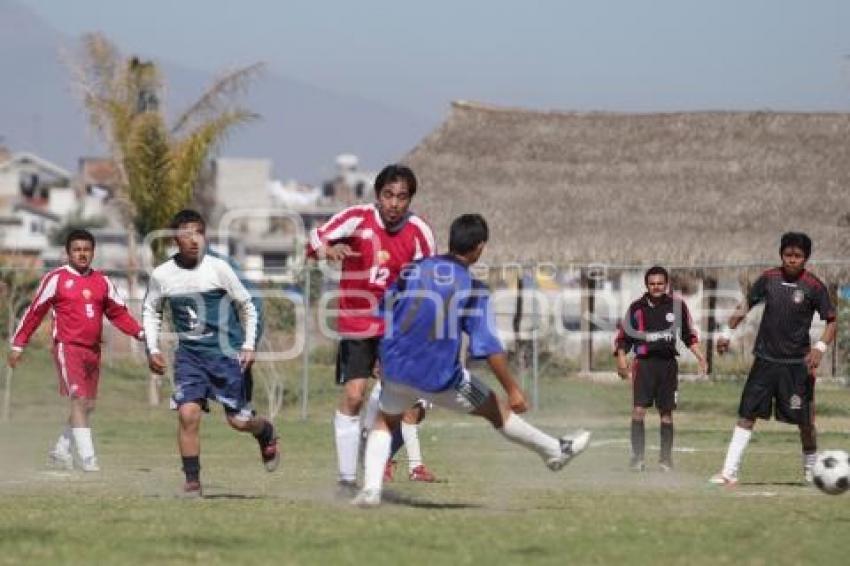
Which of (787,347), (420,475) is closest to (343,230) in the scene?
(420,475)

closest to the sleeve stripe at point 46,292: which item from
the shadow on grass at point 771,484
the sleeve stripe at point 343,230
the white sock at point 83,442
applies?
the white sock at point 83,442

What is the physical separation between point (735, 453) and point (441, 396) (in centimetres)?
398

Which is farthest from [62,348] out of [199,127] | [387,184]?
[199,127]

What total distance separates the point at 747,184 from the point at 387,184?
2866cm

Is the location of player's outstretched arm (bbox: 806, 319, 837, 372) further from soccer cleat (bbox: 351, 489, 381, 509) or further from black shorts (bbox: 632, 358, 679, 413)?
soccer cleat (bbox: 351, 489, 381, 509)

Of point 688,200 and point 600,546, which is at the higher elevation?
point 688,200

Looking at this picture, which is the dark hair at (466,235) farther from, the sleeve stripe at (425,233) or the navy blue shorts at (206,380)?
the navy blue shorts at (206,380)

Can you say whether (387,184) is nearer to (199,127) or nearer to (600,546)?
(600,546)

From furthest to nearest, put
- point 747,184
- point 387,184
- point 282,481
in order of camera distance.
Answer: point 747,184 → point 282,481 → point 387,184

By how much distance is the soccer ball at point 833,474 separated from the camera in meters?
13.0

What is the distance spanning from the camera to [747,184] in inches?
1599

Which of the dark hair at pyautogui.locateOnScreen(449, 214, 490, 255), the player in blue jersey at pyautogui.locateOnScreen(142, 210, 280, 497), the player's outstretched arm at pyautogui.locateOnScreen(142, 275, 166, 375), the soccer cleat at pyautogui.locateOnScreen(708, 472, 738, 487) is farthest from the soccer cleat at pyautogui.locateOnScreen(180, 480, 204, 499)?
the soccer cleat at pyautogui.locateOnScreen(708, 472, 738, 487)

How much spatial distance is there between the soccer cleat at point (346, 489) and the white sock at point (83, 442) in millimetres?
4710

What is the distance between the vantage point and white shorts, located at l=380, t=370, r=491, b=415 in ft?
39.0
